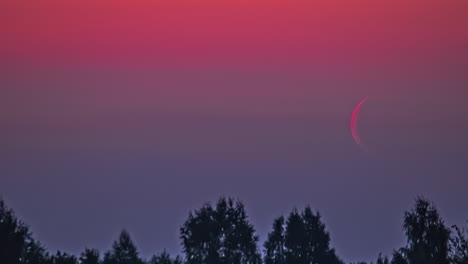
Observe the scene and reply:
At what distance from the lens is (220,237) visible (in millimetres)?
116438

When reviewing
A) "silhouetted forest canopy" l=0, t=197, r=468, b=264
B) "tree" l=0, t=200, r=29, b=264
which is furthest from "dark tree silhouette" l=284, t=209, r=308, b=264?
"tree" l=0, t=200, r=29, b=264

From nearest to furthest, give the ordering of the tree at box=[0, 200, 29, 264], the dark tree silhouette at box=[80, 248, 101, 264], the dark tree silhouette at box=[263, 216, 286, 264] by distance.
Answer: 1. the tree at box=[0, 200, 29, 264]
2. the dark tree silhouette at box=[80, 248, 101, 264]
3. the dark tree silhouette at box=[263, 216, 286, 264]

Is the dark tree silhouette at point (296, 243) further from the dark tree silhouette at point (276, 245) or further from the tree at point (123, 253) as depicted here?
the tree at point (123, 253)

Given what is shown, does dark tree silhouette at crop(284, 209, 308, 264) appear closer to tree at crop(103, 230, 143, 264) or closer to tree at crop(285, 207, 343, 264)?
tree at crop(285, 207, 343, 264)

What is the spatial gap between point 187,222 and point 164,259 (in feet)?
15.0

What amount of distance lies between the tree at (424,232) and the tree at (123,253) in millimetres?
25227

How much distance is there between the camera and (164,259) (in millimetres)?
117875

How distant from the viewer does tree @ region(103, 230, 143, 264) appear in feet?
337

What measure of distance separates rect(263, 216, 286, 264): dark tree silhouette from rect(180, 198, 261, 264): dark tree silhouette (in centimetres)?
250

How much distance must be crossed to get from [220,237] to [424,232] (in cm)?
2833

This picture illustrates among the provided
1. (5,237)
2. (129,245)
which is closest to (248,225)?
(129,245)

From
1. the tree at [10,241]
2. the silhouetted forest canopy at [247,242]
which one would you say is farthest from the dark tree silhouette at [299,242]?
the tree at [10,241]

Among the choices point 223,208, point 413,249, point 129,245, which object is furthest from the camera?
point 223,208

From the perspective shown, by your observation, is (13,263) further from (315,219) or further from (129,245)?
(315,219)
